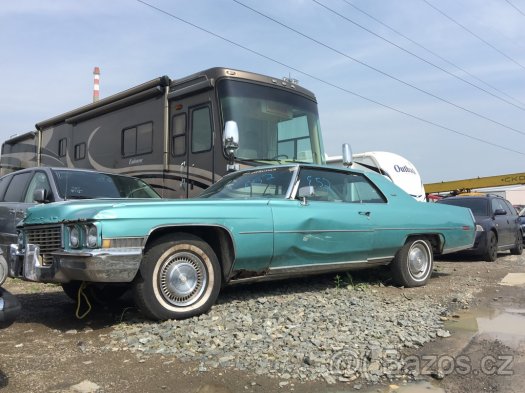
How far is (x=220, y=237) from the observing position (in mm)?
4848

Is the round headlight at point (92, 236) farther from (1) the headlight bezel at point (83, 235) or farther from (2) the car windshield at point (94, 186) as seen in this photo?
(2) the car windshield at point (94, 186)

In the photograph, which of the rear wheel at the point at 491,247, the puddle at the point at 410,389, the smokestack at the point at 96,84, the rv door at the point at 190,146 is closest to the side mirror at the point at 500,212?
the rear wheel at the point at 491,247

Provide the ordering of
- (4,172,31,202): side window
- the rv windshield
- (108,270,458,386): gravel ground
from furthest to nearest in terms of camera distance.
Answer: the rv windshield, (4,172,31,202): side window, (108,270,458,386): gravel ground

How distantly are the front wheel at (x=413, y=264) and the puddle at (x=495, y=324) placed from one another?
1150mm

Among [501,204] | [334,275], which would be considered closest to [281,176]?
[334,275]

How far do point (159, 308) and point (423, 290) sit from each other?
354 centimetres

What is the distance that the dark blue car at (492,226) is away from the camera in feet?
33.9

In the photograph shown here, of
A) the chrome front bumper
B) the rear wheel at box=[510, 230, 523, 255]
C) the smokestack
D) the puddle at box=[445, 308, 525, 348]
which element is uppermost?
the smokestack

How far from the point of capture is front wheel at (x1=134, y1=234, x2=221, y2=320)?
434 cm

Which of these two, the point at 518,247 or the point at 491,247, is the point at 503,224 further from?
the point at 518,247

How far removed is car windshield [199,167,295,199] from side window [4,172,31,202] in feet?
9.81

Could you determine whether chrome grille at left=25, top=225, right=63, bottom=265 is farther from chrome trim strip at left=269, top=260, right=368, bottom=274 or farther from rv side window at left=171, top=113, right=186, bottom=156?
rv side window at left=171, top=113, right=186, bottom=156

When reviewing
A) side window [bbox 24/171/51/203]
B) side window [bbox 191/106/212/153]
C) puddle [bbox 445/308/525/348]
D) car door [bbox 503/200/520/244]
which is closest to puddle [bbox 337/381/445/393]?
puddle [bbox 445/308/525/348]

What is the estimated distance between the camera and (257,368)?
11.7 feet
